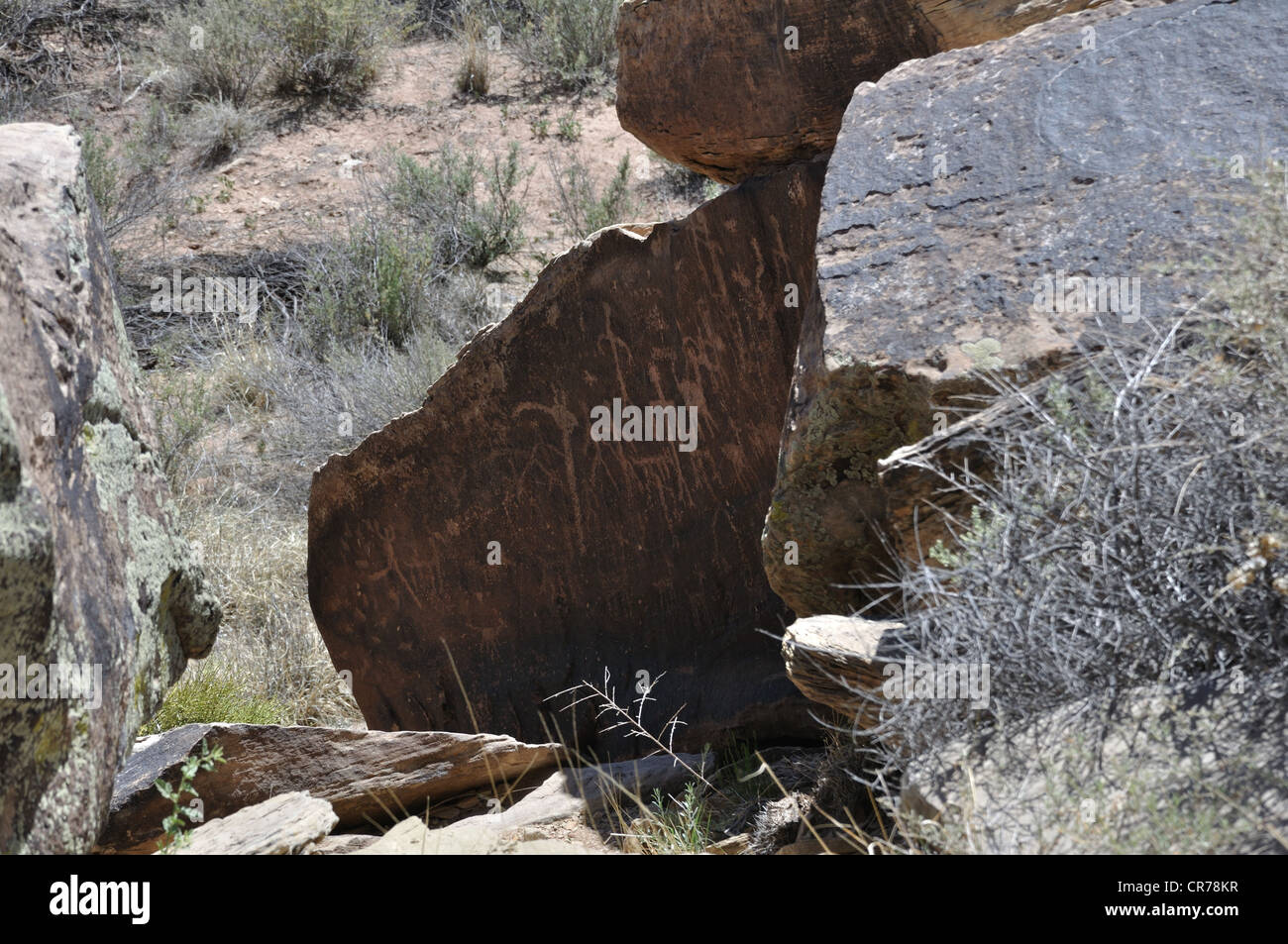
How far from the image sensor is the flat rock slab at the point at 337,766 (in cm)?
338

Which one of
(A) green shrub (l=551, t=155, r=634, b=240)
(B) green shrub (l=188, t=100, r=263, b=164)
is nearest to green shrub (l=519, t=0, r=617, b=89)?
(A) green shrub (l=551, t=155, r=634, b=240)

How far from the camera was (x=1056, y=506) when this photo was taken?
79.4 inches

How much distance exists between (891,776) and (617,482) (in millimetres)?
1827

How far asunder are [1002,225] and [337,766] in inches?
90.9

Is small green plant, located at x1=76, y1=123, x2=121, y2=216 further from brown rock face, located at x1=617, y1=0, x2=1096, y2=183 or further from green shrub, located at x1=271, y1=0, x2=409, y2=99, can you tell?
brown rock face, located at x1=617, y1=0, x2=1096, y2=183

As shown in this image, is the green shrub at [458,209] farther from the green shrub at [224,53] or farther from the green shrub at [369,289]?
the green shrub at [224,53]

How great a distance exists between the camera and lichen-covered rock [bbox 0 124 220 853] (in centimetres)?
189

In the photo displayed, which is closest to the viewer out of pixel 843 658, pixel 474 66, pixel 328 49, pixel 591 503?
pixel 843 658

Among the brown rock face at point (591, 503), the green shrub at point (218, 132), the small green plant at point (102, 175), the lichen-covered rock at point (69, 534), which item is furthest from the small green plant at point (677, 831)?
the green shrub at point (218, 132)

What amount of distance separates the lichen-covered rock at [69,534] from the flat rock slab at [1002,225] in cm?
138

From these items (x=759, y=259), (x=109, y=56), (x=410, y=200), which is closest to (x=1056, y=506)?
(x=759, y=259)

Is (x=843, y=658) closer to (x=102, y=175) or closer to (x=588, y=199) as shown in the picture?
(x=588, y=199)

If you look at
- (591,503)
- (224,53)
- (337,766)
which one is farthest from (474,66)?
(337,766)

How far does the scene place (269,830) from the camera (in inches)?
97.7
